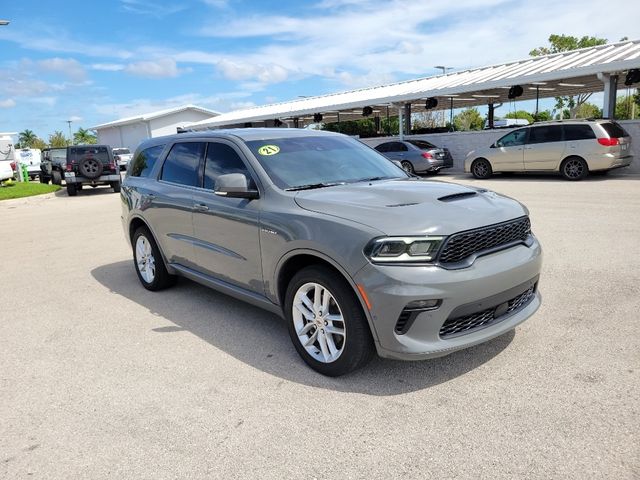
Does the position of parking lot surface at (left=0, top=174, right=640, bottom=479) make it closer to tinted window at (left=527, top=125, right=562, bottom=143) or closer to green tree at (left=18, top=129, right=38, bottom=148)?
tinted window at (left=527, top=125, right=562, bottom=143)

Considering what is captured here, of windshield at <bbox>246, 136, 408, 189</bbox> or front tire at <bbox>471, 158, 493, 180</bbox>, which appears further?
front tire at <bbox>471, 158, 493, 180</bbox>

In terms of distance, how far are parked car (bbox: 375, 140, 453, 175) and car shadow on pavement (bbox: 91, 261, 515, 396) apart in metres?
14.3

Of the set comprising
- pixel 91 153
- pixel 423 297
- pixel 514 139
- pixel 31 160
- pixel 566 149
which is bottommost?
pixel 423 297

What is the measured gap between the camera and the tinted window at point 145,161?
5.89 metres

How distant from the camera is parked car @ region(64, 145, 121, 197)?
19.6 meters

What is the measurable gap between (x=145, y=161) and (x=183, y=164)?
1.07 metres

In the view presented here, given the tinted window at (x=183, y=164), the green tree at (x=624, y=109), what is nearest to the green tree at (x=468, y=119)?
the green tree at (x=624, y=109)

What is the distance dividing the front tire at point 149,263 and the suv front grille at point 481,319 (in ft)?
11.7

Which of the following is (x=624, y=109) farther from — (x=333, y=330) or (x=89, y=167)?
(x=333, y=330)

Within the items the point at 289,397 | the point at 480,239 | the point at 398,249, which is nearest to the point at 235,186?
the point at 398,249

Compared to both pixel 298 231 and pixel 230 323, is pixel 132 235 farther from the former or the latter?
pixel 298 231

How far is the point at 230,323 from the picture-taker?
15.8 feet

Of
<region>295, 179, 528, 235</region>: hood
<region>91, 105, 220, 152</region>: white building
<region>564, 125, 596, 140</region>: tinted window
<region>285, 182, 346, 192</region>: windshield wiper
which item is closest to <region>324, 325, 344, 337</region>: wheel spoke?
<region>295, 179, 528, 235</region>: hood

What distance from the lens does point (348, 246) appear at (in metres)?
3.27
